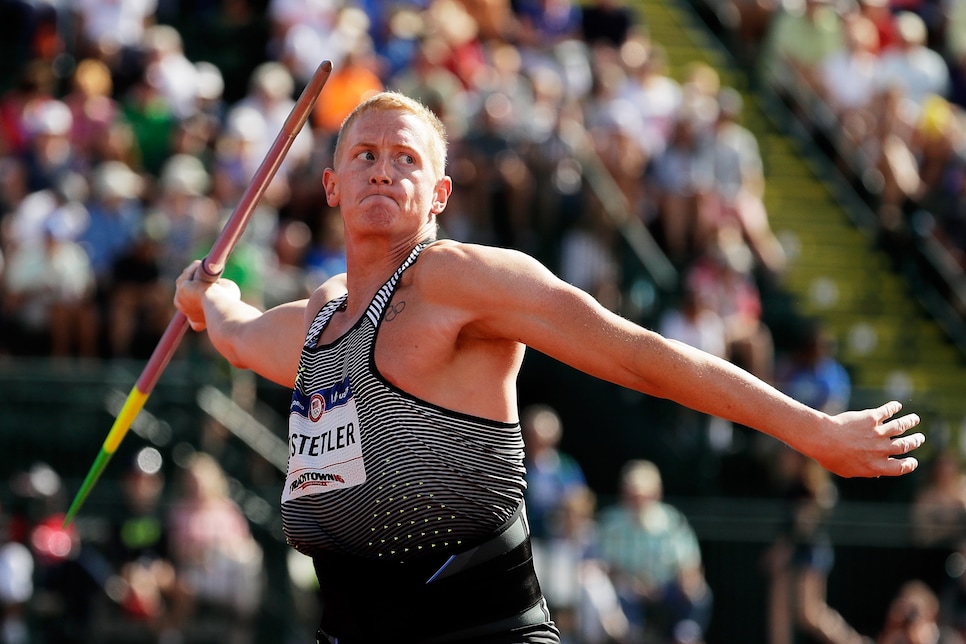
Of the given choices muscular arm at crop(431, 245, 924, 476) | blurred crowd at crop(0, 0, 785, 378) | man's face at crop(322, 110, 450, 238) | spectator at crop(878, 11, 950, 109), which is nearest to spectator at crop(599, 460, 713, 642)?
blurred crowd at crop(0, 0, 785, 378)

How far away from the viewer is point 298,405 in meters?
4.77

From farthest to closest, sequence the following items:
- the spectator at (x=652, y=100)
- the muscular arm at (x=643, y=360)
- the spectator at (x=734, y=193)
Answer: the spectator at (x=652, y=100)
the spectator at (x=734, y=193)
the muscular arm at (x=643, y=360)

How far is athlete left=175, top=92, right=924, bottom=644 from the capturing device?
433 centimetres

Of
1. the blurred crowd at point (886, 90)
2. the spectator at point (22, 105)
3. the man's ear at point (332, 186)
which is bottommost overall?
the blurred crowd at point (886, 90)

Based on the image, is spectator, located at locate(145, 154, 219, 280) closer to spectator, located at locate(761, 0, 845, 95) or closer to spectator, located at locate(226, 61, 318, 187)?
spectator, located at locate(226, 61, 318, 187)

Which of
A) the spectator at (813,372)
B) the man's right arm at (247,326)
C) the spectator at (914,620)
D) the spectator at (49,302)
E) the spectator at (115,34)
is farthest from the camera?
the spectator at (115,34)

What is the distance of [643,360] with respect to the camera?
4.35 meters

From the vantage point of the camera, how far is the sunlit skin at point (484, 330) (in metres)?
4.27

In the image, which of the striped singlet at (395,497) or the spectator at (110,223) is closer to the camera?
the striped singlet at (395,497)

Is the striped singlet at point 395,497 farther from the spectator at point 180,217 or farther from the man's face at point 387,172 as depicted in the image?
the spectator at point 180,217

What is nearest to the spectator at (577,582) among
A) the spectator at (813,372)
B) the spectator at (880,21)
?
the spectator at (813,372)

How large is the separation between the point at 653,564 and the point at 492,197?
14.1 feet

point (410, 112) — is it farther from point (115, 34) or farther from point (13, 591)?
point (115, 34)

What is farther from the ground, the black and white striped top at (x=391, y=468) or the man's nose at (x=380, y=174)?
the man's nose at (x=380, y=174)
